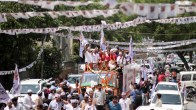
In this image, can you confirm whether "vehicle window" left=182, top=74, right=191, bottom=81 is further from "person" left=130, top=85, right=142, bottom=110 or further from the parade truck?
"person" left=130, top=85, right=142, bottom=110

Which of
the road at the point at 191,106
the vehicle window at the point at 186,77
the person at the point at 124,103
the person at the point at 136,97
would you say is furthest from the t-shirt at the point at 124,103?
the vehicle window at the point at 186,77

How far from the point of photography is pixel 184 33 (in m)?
50.9

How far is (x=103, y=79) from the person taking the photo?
24.5 metres

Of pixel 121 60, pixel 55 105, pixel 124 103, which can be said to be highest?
pixel 121 60

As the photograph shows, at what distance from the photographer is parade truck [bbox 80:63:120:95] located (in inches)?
960

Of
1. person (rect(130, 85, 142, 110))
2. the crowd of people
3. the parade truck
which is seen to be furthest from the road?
person (rect(130, 85, 142, 110))

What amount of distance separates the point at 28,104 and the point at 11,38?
10783 mm

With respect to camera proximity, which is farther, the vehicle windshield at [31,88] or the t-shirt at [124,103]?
the vehicle windshield at [31,88]

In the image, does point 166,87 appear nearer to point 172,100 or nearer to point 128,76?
point 128,76

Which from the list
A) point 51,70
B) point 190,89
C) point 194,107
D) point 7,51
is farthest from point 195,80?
point 7,51

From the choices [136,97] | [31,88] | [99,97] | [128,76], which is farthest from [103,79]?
[31,88]

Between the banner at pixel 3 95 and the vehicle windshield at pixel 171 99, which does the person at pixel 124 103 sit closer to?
the vehicle windshield at pixel 171 99

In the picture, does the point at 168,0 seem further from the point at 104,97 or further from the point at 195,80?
the point at 104,97

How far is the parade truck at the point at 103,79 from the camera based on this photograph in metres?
24.4
